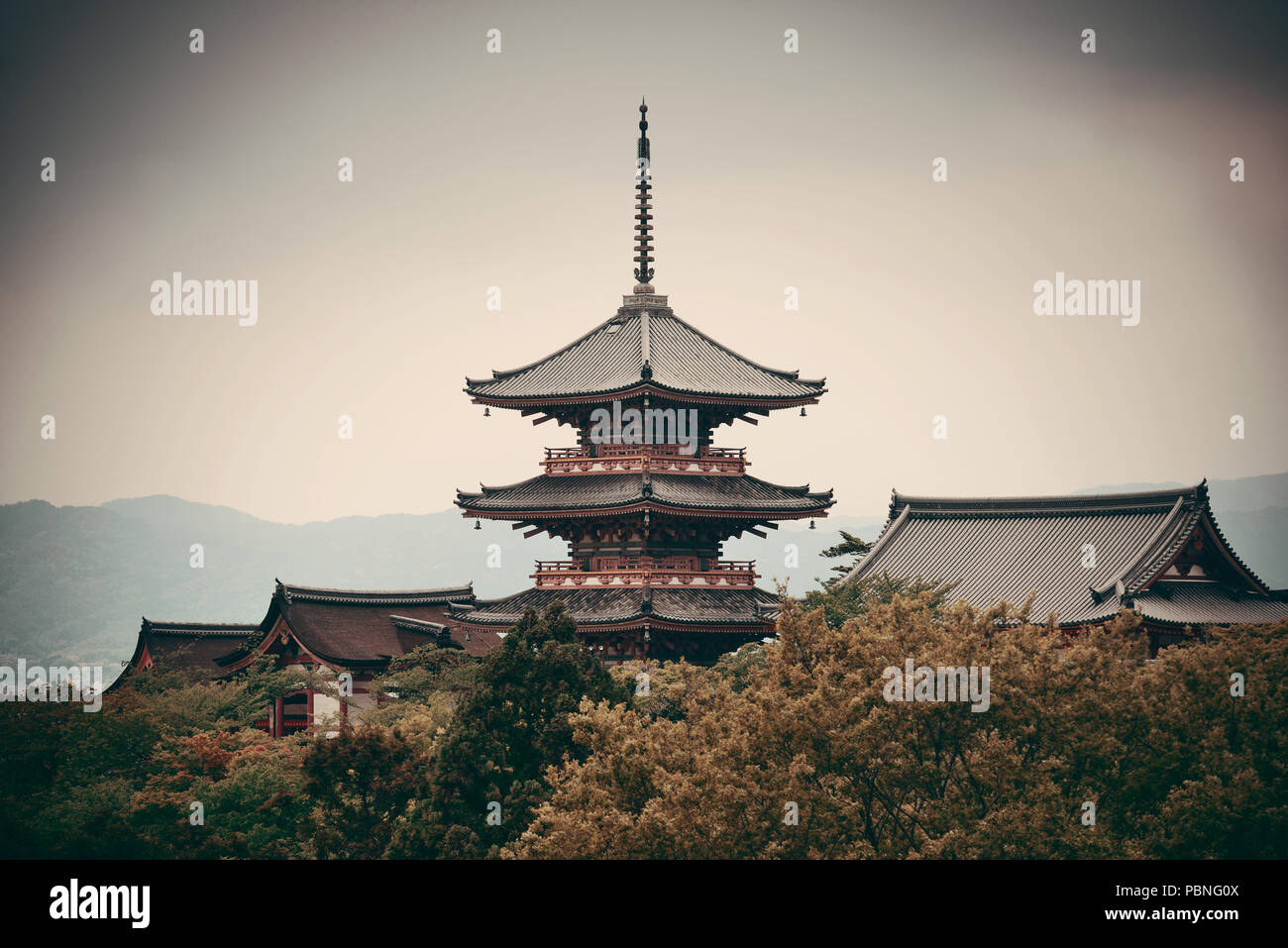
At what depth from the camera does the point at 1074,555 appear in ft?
169

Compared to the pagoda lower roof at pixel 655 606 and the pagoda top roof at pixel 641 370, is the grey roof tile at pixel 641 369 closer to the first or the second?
the pagoda top roof at pixel 641 370

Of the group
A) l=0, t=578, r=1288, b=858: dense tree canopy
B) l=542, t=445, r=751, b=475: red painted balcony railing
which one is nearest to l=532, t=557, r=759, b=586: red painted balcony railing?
l=542, t=445, r=751, b=475: red painted balcony railing

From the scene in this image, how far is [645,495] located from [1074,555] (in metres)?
13.8

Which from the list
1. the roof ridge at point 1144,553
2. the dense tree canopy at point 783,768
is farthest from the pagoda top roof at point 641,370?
the dense tree canopy at point 783,768

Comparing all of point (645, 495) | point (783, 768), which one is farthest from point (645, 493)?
point (783, 768)

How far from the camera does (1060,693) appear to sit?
105 feet

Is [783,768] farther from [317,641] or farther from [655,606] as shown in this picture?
[317,641]

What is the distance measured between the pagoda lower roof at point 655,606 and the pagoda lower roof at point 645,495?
2.39 m

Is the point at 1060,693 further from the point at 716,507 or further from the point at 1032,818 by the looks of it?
the point at 716,507

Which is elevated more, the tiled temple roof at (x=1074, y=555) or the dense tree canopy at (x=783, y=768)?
the tiled temple roof at (x=1074, y=555)

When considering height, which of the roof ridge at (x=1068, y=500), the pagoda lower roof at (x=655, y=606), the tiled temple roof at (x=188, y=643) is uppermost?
the roof ridge at (x=1068, y=500)

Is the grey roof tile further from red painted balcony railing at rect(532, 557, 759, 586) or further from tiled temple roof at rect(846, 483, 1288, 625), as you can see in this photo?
tiled temple roof at rect(846, 483, 1288, 625)

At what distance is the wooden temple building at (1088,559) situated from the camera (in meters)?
48.0
